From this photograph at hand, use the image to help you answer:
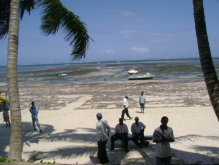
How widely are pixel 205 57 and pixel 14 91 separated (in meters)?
3.51

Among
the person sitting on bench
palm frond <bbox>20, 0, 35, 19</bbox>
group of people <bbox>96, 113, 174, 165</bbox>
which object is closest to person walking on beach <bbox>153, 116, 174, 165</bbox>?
group of people <bbox>96, 113, 174, 165</bbox>

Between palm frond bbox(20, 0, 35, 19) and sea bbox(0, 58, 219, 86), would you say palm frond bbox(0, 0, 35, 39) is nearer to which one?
palm frond bbox(20, 0, 35, 19)

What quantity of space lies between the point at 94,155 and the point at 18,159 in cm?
281

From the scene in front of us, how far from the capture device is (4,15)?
6.57 meters

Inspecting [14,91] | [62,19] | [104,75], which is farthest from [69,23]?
[104,75]

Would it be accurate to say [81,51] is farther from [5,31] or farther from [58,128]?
[58,128]

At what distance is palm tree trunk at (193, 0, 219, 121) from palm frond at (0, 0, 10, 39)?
469cm

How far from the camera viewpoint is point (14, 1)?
4.83m

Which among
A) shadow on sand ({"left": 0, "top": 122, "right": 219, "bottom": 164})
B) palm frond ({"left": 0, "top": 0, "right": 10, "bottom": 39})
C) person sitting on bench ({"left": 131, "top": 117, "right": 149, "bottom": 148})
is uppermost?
palm frond ({"left": 0, "top": 0, "right": 10, "bottom": 39})

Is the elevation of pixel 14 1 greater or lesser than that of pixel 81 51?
greater

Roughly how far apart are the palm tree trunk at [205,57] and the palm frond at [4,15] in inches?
184

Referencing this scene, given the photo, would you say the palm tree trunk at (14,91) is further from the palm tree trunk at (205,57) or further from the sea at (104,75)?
A: the sea at (104,75)

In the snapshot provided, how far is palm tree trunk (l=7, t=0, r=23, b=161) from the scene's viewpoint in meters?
4.38

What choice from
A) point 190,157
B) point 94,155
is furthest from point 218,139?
point 94,155
